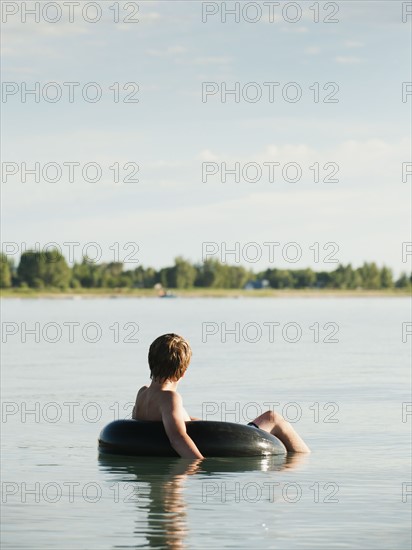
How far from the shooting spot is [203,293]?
164 meters

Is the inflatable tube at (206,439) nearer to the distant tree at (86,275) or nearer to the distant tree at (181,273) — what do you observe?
the distant tree at (86,275)

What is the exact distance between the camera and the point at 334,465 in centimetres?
1382

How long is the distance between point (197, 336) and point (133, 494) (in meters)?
35.7

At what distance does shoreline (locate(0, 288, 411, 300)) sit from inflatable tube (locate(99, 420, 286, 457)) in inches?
4964

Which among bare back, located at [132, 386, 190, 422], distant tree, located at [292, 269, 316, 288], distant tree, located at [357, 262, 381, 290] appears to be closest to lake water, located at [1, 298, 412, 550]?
bare back, located at [132, 386, 190, 422]

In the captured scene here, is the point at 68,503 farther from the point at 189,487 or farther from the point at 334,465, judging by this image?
the point at 334,465

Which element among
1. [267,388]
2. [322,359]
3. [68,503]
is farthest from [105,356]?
[68,503]

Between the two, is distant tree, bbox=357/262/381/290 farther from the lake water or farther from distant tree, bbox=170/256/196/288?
the lake water

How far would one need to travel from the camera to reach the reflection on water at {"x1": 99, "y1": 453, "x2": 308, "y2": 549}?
994 cm

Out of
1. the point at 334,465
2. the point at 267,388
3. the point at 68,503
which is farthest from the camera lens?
the point at 267,388

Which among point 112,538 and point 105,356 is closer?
point 112,538

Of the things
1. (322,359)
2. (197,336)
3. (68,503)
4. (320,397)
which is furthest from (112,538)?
(197,336)

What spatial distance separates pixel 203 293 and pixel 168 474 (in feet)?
495

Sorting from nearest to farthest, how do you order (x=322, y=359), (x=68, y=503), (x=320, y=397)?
(x=68, y=503) < (x=320, y=397) < (x=322, y=359)
